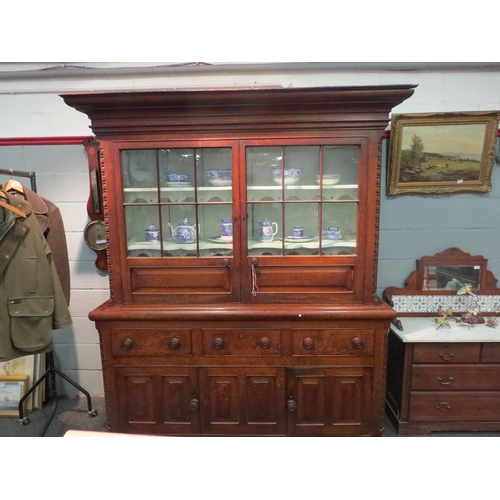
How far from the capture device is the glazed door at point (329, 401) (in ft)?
5.74

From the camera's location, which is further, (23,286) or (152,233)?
(152,233)

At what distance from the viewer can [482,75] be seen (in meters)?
2.04

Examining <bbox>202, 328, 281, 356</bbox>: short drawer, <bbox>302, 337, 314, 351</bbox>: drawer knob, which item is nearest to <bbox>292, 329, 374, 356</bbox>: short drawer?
<bbox>302, 337, 314, 351</bbox>: drawer knob

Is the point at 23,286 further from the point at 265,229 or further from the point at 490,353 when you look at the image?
the point at 490,353

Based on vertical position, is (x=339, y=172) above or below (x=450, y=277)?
above

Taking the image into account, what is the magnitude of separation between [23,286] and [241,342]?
1.16 metres

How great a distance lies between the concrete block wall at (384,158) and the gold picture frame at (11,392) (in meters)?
0.87

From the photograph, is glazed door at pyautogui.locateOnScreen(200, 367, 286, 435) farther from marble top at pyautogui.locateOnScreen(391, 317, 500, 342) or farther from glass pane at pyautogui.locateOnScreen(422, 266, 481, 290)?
glass pane at pyautogui.locateOnScreen(422, 266, 481, 290)

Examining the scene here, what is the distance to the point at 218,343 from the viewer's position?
173 centimetres

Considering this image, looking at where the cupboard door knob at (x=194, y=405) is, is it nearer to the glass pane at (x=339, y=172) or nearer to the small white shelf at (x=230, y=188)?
the small white shelf at (x=230, y=188)

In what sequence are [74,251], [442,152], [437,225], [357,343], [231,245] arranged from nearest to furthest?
[357,343] < [231,245] < [442,152] < [437,225] < [74,251]

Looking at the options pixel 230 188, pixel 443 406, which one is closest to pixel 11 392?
pixel 230 188
